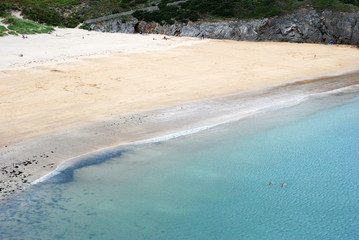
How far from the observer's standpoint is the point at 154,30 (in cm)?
3294

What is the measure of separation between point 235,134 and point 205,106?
2460mm

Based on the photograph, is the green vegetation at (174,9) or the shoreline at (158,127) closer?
the shoreline at (158,127)

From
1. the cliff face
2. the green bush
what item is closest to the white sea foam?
the cliff face

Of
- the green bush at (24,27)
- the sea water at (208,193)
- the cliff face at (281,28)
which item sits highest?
the green bush at (24,27)

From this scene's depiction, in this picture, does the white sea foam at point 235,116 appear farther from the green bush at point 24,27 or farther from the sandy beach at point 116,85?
the green bush at point 24,27

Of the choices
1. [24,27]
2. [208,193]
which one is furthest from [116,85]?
[24,27]

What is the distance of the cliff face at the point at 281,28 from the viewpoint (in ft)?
92.2

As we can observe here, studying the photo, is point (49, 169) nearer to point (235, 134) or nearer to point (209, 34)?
point (235, 134)

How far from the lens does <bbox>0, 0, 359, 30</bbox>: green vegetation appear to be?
30663mm

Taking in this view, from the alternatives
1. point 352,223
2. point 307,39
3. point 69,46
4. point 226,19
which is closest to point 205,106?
point 352,223

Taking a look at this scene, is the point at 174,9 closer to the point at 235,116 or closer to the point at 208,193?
the point at 235,116

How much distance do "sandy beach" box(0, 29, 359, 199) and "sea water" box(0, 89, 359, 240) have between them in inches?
35.4

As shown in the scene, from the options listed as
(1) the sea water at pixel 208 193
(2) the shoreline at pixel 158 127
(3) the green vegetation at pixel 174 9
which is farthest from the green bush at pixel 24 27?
(1) the sea water at pixel 208 193

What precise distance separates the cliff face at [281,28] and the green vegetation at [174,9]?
→ 0.86 metres
